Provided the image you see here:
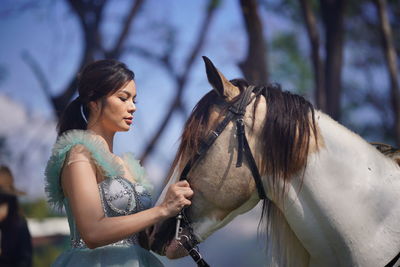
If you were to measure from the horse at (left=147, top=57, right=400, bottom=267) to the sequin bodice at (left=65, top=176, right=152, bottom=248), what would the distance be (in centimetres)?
18

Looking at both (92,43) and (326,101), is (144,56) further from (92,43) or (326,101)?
(326,101)

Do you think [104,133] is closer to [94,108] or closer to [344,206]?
[94,108]

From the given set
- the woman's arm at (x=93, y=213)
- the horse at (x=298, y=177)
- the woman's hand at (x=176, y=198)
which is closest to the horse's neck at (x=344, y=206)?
the horse at (x=298, y=177)

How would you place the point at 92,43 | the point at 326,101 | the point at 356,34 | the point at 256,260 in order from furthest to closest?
the point at 356,34, the point at 92,43, the point at 326,101, the point at 256,260

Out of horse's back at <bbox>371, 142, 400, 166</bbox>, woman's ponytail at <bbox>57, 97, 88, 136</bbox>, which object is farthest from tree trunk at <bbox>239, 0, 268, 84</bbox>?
woman's ponytail at <bbox>57, 97, 88, 136</bbox>

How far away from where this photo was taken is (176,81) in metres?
10.1

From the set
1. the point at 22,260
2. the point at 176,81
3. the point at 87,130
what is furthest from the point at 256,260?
the point at 176,81

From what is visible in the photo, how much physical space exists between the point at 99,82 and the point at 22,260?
341 cm

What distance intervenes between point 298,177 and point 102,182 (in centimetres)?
76

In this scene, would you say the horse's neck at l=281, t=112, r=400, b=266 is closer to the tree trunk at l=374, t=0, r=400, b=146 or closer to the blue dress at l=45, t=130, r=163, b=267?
the blue dress at l=45, t=130, r=163, b=267

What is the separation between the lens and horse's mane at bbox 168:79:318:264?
6.64 feet

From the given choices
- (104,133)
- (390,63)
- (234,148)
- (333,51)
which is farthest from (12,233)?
(390,63)

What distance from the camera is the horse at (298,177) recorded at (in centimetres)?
199

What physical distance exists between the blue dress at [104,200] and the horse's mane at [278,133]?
24 cm
